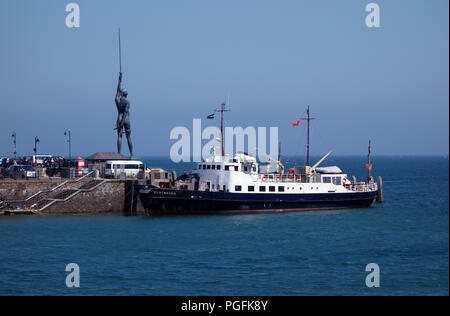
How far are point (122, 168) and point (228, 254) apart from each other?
89.2 feet

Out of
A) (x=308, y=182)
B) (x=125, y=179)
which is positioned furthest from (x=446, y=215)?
(x=125, y=179)

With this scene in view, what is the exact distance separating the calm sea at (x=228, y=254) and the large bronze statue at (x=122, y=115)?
16.0 m

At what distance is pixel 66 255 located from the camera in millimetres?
38625

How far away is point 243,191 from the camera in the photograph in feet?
186

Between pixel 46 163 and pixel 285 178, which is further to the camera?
pixel 46 163

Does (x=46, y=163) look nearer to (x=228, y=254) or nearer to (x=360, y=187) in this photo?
(x=360, y=187)

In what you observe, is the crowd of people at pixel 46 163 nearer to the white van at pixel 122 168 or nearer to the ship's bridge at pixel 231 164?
the white van at pixel 122 168

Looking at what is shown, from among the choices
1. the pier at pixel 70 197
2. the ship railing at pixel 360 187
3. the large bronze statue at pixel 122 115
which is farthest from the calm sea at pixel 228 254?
the large bronze statue at pixel 122 115

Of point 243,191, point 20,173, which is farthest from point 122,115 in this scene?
point 243,191

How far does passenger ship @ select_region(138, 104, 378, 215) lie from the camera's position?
5569 centimetres

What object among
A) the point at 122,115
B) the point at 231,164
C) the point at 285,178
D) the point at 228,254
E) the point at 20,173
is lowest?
the point at 228,254

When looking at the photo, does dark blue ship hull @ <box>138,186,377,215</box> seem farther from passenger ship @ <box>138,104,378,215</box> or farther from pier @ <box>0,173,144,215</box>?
pier @ <box>0,173,144,215</box>

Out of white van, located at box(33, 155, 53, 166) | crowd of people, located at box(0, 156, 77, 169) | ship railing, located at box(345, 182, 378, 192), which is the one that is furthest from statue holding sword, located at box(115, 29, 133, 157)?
ship railing, located at box(345, 182, 378, 192)

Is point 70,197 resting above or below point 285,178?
below
